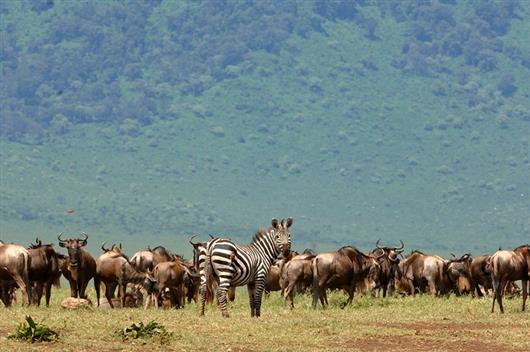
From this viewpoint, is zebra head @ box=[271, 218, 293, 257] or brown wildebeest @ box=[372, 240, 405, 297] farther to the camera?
brown wildebeest @ box=[372, 240, 405, 297]

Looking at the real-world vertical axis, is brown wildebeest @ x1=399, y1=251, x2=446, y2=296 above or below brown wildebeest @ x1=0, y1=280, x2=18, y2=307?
above

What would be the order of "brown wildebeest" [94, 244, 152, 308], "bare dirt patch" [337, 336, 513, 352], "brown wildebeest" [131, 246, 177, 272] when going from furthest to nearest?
"brown wildebeest" [131, 246, 177, 272], "brown wildebeest" [94, 244, 152, 308], "bare dirt patch" [337, 336, 513, 352]

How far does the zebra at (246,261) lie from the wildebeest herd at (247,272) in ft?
0.07

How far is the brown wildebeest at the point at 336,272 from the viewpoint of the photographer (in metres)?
33.8

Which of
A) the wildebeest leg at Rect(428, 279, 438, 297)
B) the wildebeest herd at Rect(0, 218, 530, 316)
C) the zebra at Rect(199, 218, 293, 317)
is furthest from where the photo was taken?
the wildebeest leg at Rect(428, 279, 438, 297)

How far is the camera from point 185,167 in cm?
16350

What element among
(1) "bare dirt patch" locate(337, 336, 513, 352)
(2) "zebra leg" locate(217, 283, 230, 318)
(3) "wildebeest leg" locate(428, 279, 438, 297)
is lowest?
(1) "bare dirt patch" locate(337, 336, 513, 352)

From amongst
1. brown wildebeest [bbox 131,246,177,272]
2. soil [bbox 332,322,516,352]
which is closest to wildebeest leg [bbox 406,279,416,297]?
brown wildebeest [bbox 131,246,177,272]

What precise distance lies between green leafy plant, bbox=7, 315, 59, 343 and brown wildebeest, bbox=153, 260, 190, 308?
11.1 metres

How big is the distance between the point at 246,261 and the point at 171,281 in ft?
19.7

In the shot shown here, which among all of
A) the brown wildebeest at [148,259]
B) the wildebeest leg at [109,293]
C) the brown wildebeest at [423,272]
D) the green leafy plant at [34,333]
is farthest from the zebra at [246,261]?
the brown wildebeest at [423,272]

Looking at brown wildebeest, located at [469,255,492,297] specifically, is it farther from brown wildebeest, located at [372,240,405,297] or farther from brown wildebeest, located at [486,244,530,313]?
brown wildebeest, located at [486,244,530,313]

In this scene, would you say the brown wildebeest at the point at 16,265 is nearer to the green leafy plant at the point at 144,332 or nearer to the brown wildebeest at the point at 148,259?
the green leafy plant at the point at 144,332

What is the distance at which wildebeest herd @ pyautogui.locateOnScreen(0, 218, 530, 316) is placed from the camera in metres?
29.1
